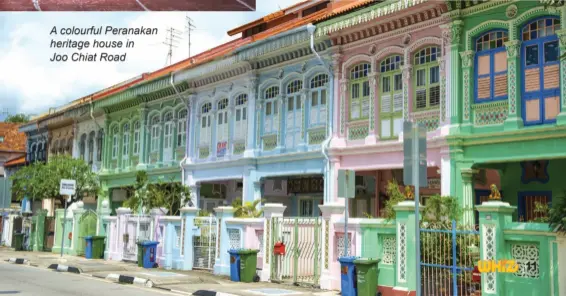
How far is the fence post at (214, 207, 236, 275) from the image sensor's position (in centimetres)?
1906

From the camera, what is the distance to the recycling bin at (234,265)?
57.8ft

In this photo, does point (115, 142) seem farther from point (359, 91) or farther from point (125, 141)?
point (359, 91)

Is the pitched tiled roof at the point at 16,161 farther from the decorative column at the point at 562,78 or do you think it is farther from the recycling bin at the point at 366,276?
the decorative column at the point at 562,78

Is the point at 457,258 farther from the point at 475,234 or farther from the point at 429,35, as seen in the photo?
the point at 429,35

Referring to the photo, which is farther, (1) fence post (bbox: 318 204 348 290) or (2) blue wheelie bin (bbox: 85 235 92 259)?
(2) blue wheelie bin (bbox: 85 235 92 259)

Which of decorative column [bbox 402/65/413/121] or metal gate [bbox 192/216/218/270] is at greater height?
decorative column [bbox 402/65/413/121]

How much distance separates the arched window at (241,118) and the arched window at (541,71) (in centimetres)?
1094

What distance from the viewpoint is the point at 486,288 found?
464 inches

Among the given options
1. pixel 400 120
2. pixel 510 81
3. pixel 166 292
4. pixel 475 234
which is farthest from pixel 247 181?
pixel 475 234

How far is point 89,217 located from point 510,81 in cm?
1865

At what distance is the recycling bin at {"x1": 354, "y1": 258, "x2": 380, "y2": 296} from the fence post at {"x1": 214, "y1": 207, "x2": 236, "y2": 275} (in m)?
6.19

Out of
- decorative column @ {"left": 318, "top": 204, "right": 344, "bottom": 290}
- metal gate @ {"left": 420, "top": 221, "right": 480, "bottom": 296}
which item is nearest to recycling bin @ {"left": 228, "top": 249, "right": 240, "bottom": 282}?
decorative column @ {"left": 318, "top": 204, "right": 344, "bottom": 290}

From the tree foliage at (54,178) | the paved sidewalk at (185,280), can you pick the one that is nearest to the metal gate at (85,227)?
the tree foliage at (54,178)

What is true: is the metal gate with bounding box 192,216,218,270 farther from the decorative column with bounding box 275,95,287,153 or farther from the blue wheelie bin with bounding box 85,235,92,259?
the blue wheelie bin with bounding box 85,235,92,259
